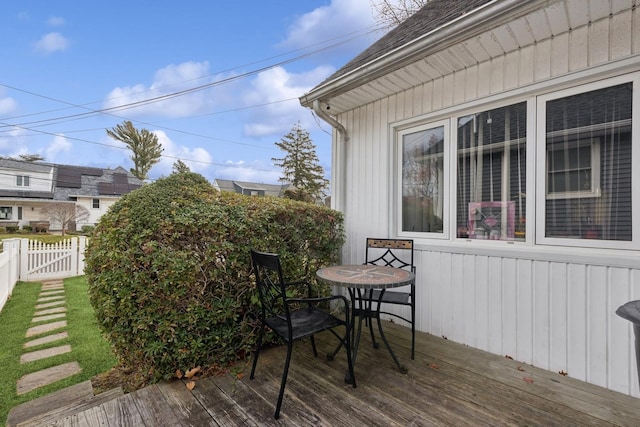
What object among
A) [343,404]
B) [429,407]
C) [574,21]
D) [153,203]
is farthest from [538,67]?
[153,203]

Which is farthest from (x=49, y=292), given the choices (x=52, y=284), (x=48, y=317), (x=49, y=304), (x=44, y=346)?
(x=44, y=346)

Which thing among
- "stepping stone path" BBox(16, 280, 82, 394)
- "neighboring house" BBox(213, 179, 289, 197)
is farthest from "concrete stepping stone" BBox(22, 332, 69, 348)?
"neighboring house" BBox(213, 179, 289, 197)

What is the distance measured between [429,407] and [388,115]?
3011 mm

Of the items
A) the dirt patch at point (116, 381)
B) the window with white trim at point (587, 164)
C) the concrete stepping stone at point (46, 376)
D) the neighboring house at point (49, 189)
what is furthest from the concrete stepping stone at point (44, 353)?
the neighboring house at point (49, 189)

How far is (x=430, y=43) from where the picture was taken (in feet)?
7.84

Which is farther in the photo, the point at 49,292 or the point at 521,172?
the point at 49,292

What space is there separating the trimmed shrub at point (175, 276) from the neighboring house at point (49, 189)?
2176 cm

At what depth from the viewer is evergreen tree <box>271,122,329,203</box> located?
20.1 meters

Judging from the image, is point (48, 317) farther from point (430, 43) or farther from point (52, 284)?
point (430, 43)

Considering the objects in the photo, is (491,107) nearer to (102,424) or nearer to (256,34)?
(102,424)

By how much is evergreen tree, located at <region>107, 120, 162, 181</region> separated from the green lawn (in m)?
18.1

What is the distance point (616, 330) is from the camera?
2.14 meters

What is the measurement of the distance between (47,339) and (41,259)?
4508 mm

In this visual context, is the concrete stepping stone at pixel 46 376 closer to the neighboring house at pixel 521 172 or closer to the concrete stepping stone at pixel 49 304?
the concrete stepping stone at pixel 49 304
